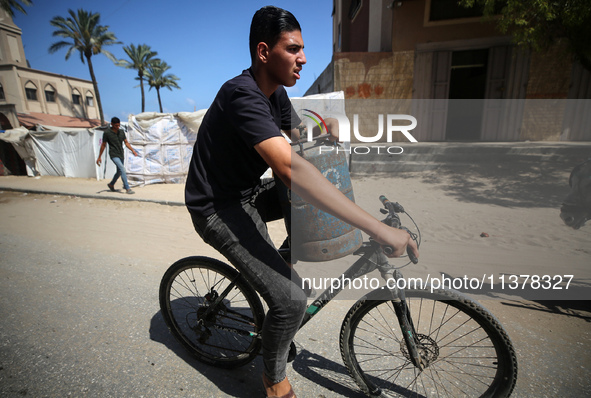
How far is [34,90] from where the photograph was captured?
3234 centimetres

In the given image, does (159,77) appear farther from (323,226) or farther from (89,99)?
(323,226)

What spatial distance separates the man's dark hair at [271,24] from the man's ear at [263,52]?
19 millimetres

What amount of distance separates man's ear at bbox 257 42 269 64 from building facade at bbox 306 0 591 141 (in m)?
9.91

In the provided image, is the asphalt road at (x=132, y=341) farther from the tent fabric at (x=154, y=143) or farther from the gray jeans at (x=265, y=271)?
the tent fabric at (x=154, y=143)

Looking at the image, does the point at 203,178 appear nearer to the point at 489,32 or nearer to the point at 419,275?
the point at 419,275

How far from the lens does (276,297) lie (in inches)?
61.2

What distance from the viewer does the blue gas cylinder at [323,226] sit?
188 centimetres

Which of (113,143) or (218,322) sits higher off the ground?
(113,143)

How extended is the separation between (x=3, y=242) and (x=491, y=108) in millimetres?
13861

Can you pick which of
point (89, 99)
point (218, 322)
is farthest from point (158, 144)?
point (89, 99)

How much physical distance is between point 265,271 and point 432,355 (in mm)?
1105

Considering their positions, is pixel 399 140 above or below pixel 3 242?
above

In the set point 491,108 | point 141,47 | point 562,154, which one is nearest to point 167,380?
point 562,154

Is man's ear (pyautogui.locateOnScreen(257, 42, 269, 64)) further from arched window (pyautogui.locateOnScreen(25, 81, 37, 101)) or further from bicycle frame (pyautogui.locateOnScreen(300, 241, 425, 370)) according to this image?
arched window (pyautogui.locateOnScreen(25, 81, 37, 101))
